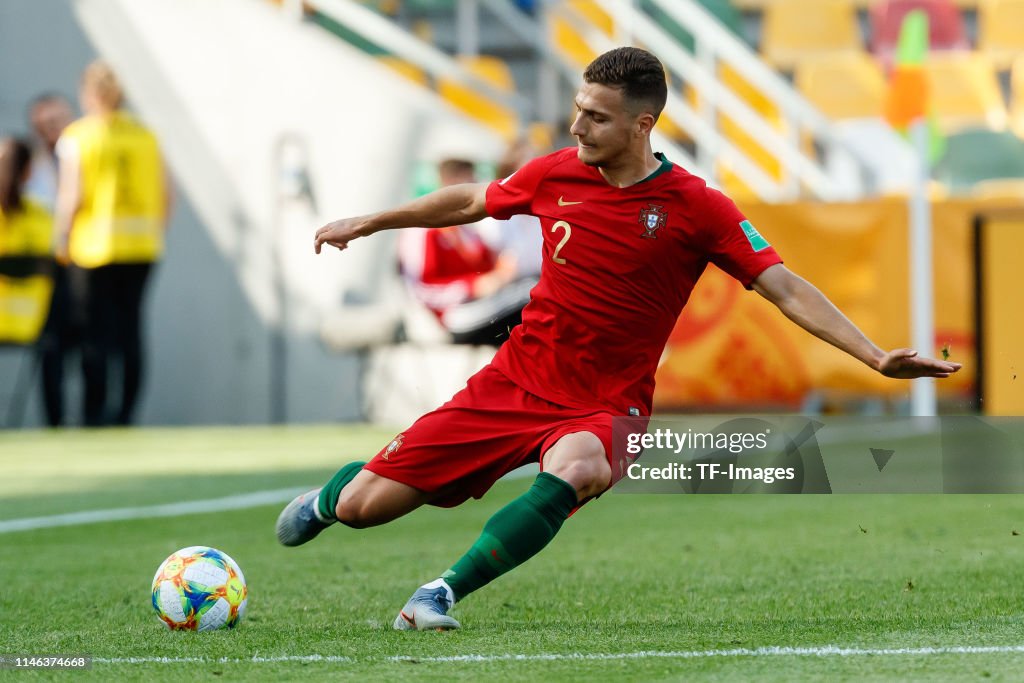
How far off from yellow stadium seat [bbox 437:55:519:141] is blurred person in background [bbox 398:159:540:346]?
1.67 metres

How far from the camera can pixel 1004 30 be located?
19.7 meters

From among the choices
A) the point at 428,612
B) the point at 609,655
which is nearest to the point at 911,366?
the point at 609,655

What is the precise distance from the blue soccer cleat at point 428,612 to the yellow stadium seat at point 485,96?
34.1ft

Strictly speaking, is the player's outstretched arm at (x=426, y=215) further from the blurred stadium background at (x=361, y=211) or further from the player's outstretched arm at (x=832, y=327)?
the blurred stadium background at (x=361, y=211)

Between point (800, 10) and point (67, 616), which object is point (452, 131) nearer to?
point (800, 10)

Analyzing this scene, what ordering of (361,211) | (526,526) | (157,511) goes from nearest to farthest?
(526,526)
(157,511)
(361,211)

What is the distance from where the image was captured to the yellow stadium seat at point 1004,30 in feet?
64.4

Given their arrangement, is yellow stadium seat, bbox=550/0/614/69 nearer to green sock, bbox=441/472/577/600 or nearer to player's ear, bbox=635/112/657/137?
player's ear, bbox=635/112/657/137

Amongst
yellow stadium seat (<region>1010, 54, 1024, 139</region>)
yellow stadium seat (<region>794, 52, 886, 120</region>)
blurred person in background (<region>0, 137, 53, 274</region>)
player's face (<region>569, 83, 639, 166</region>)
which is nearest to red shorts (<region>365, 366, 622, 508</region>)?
player's face (<region>569, 83, 639, 166</region>)

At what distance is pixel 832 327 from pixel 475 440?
40.8 inches

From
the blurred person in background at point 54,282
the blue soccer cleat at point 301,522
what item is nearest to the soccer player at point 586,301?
the blue soccer cleat at point 301,522

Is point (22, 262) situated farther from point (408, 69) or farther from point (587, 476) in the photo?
point (587, 476)

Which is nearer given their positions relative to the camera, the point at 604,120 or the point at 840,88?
the point at 604,120

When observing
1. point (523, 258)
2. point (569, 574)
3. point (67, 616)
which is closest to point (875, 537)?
point (569, 574)
